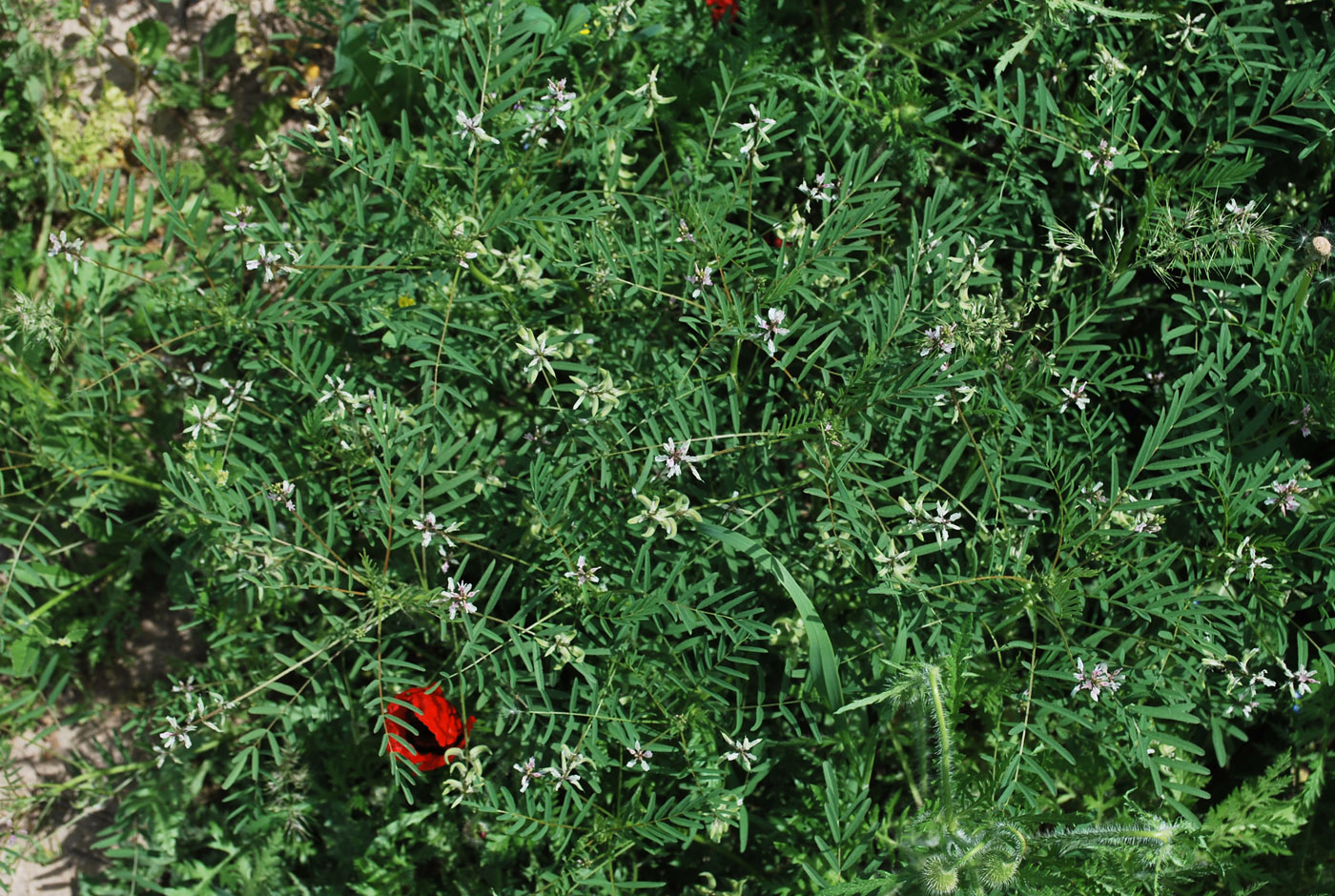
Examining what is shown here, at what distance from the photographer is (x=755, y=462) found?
101 inches

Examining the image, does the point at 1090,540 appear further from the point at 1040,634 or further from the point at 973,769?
the point at 973,769

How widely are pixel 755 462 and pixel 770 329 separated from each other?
0.45 metres

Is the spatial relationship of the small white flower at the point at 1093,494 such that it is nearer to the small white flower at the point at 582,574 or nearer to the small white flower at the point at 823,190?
the small white flower at the point at 823,190

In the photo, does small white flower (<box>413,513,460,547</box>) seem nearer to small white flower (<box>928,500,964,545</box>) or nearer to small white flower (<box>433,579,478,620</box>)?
small white flower (<box>433,579,478,620</box>)

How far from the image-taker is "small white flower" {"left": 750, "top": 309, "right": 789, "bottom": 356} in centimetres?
217

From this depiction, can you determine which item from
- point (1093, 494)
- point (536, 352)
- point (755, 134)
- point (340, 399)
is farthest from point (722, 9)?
point (1093, 494)

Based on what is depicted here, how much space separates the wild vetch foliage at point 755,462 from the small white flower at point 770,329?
0.08 metres

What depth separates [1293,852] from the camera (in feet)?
9.02

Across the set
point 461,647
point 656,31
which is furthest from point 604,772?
point 656,31

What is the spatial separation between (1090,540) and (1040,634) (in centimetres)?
43

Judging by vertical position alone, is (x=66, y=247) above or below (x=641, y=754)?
above

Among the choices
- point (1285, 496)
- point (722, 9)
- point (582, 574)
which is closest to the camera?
point (582, 574)

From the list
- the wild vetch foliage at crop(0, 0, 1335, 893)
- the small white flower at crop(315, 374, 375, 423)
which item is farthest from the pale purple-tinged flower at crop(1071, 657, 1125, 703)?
the small white flower at crop(315, 374, 375, 423)

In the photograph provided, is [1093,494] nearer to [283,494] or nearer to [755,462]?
[755,462]
